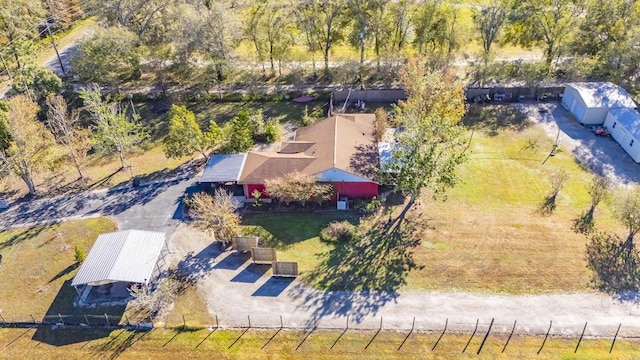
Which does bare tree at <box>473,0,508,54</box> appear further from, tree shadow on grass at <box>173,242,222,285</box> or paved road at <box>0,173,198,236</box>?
tree shadow on grass at <box>173,242,222,285</box>

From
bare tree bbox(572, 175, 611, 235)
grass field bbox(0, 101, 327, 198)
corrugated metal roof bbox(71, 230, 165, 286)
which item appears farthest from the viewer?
grass field bbox(0, 101, 327, 198)

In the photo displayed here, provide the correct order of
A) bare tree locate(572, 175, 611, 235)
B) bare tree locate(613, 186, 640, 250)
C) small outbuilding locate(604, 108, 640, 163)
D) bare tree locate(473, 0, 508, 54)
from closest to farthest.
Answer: bare tree locate(613, 186, 640, 250)
bare tree locate(572, 175, 611, 235)
small outbuilding locate(604, 108, 640, 163)
bare tree locate(473, 0, 508, 54)

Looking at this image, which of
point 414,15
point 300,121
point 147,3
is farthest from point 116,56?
point 414,15

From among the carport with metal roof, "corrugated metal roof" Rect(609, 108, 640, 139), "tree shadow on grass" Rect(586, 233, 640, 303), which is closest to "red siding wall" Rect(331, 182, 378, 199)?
the carport with metal roof

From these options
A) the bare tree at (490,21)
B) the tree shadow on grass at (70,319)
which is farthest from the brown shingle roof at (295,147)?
the bare tree at (490,21)

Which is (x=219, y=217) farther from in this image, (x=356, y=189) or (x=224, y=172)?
(x=356, y=189)

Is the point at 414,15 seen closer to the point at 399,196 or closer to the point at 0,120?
the point at 399,196

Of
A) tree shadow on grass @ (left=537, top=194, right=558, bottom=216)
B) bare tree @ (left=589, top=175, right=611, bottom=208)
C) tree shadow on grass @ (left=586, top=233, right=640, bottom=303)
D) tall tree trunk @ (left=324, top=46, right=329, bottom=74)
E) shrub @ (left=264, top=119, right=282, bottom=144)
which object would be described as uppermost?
tall tree trunk @ (left=324, top=46, right=329, bottom=74)
